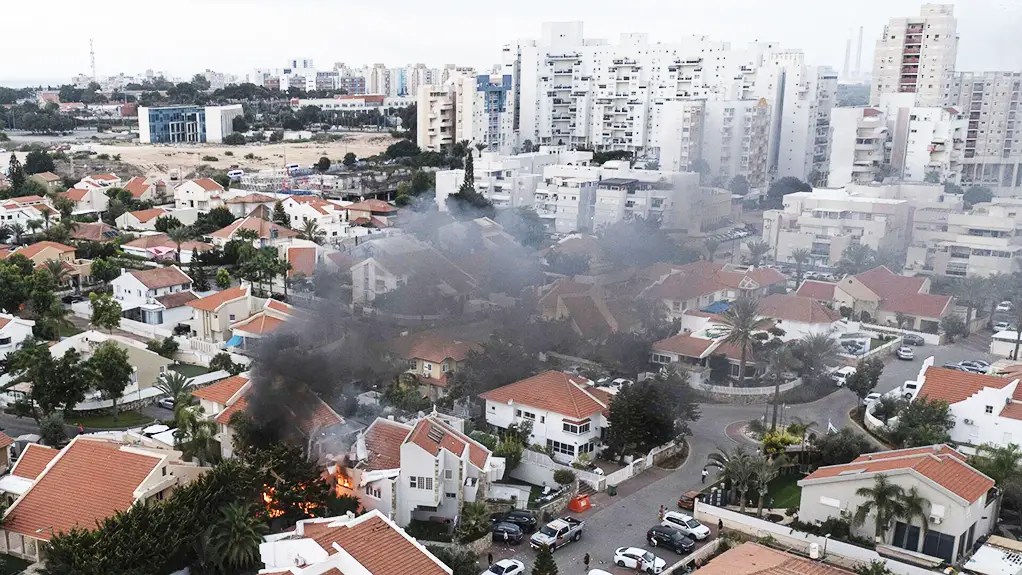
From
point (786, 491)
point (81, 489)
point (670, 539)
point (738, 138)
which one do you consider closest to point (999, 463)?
point (786, 491)

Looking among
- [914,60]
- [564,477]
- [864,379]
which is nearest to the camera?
[564,477]

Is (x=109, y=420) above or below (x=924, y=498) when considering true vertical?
below

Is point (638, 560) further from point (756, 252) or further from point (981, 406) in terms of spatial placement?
point (756, 252)

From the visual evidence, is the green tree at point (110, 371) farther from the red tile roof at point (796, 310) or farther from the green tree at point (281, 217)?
the green tree at point (281, 217)

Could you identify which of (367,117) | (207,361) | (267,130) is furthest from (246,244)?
(367,117)

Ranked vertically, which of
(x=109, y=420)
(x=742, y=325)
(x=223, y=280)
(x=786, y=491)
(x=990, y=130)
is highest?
(x=990, y=130)

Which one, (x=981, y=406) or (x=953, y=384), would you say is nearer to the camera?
(x=981, y=406)

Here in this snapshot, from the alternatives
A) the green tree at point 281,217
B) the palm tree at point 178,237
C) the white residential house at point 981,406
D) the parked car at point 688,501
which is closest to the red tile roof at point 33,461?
the parked car at point 688,501
